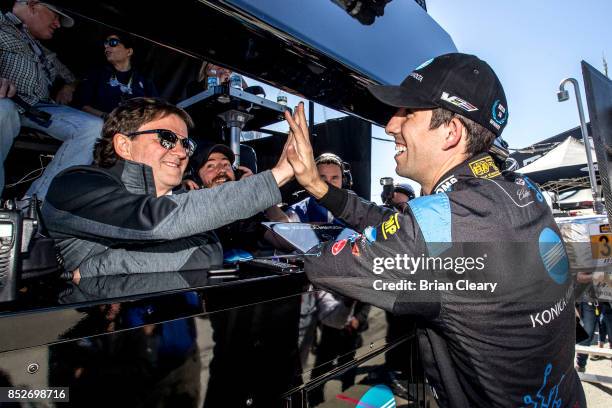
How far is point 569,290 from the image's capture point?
1.22 m

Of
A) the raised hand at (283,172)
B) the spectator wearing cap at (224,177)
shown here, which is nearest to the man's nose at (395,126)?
the raised hand at (283,172)

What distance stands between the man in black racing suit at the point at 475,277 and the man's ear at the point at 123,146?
87 centimetres

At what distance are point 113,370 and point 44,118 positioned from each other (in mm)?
2105

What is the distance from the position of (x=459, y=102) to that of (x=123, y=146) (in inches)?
50.5

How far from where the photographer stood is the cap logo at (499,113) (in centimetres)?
131

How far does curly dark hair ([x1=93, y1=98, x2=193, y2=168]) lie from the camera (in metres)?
1.37

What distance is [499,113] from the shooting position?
1339mm

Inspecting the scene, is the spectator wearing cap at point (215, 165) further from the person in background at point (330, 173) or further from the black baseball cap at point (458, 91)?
the black baseball cap at point (458, 91)

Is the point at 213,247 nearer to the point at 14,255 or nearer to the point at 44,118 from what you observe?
the point at 14,255

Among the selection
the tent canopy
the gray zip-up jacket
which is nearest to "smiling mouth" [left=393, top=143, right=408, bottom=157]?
the gray zip-up jacket

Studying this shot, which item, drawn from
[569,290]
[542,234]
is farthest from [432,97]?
[569,290]

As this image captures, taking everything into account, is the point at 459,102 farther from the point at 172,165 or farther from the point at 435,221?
the point at 172,165

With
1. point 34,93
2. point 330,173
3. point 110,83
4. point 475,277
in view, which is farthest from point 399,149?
point 110,83

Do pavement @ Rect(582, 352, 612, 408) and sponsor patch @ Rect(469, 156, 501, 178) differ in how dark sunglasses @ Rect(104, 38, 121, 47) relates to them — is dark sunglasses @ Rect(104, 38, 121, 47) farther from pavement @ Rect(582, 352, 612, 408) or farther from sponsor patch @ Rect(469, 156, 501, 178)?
pavement @ Rect(582, 352, 612, 408)
